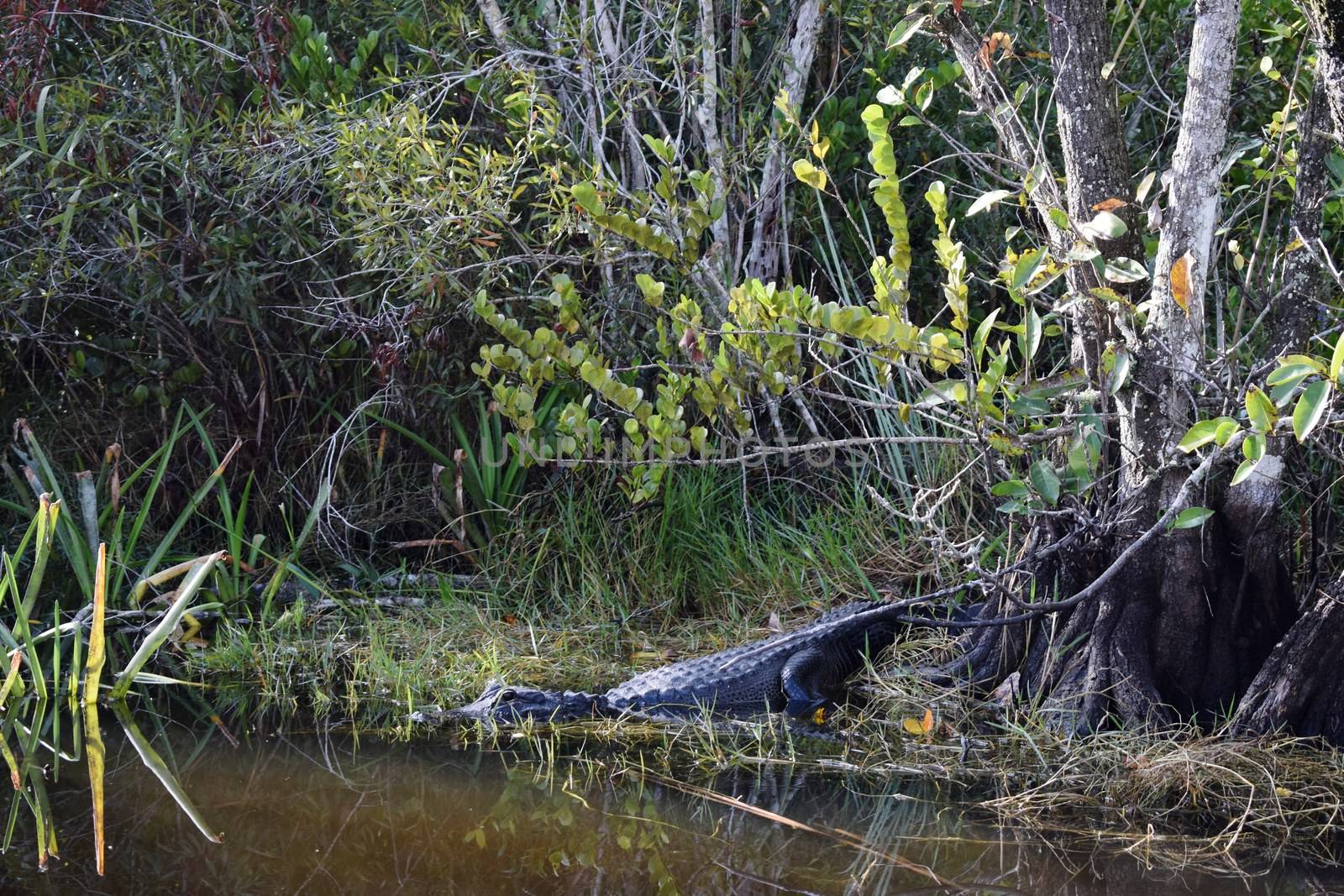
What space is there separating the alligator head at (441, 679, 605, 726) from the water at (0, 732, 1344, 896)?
0.71 ft

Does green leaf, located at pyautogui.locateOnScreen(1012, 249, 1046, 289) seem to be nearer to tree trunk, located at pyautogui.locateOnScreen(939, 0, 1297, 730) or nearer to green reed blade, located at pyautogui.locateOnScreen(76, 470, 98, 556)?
tree trunk, located at pyautogui.locateOnScreen(939, 0, 1297, 730)

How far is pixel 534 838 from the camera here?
102 inches

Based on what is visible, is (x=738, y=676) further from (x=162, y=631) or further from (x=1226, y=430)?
(x=1226, y=430)

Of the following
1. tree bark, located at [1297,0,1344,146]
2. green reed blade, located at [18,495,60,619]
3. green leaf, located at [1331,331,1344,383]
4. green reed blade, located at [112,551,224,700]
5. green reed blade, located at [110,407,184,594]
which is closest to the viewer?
green leaf, located at [1331,331,1344,383]

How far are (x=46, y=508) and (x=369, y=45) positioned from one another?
2.14m

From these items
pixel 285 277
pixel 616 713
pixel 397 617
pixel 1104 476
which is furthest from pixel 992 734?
pixel 285 277

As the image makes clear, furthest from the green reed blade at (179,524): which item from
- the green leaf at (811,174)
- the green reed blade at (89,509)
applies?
the green leaf at (811,174)

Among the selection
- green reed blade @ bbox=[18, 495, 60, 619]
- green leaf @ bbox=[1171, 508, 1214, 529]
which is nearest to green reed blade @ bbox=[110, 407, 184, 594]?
green reed blade @ bbox=[18, 495, 60, 619]

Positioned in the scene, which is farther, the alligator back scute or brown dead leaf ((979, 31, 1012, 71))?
the alligator back scute

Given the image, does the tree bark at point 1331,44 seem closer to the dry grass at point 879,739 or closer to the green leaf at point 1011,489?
the green leaf at point 1011,489

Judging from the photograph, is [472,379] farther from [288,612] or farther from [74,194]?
[74,194]

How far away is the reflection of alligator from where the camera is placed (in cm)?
337

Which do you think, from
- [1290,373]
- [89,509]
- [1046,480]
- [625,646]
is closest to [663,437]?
[625,646]

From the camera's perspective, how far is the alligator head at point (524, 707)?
333 cm
